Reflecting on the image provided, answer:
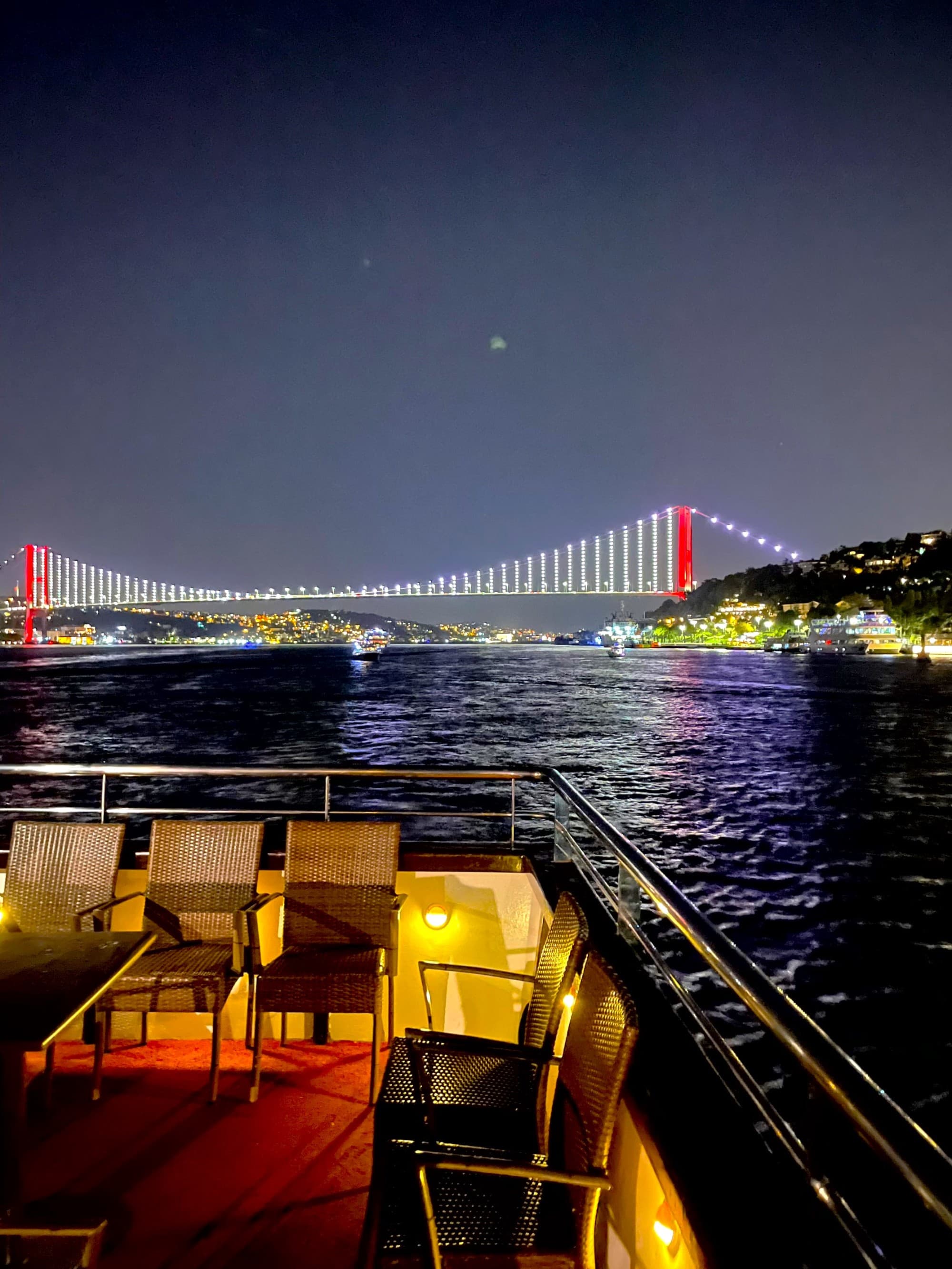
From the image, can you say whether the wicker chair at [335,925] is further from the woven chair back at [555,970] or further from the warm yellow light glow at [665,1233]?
the warm yellow light glow at [665,1233]

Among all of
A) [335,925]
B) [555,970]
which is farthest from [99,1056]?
[555,970]

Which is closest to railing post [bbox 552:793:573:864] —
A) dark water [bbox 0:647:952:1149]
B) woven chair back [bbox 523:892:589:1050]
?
woven chair back [bbox 523:892:589:1050]

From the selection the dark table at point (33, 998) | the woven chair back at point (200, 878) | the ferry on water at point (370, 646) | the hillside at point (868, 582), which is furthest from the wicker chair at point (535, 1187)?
the hillside at point (868, 582)

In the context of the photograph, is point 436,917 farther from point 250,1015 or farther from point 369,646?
point 369,646

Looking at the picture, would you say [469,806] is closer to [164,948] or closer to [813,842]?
[813,842]

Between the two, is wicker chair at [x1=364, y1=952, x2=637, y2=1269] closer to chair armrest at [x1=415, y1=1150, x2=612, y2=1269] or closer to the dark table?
chair armrest at [x1=415, y1=1150, x2=612, y2=1269]
